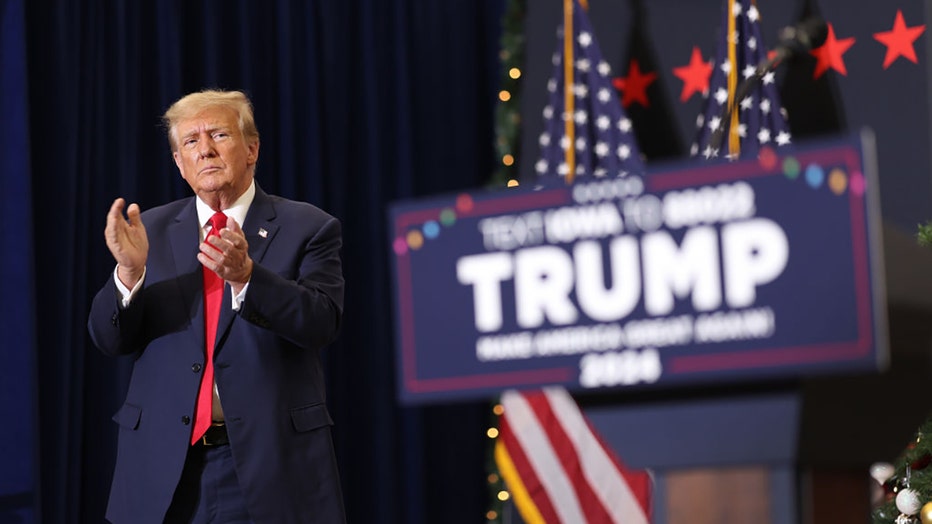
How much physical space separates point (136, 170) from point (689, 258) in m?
3.93

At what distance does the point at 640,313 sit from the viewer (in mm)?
970

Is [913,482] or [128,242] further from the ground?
[128,242]

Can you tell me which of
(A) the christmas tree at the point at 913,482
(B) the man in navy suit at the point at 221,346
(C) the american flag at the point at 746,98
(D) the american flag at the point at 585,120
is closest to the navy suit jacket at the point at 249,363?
(B) the man in navy suit at the point at 221,346

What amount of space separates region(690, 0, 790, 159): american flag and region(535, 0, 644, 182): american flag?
297 mm

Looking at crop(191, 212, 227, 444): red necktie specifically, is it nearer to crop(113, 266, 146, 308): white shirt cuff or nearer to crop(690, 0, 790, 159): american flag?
crop(113, 266, 146, 308): white shirt cuff

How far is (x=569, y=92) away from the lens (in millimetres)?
4902

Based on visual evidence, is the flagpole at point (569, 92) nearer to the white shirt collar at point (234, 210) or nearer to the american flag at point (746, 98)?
the american flag at point (746, 98)

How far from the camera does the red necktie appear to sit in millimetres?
2719

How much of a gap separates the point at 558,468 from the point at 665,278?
12.4 feet

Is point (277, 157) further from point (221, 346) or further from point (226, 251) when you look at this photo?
point (226, 251)

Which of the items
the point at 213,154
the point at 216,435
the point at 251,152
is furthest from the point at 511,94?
the point at 216,435

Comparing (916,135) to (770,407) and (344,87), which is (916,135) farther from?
(770,407)

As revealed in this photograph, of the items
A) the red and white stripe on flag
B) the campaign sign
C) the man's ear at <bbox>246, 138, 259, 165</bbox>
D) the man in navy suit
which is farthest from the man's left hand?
the red and white stripe on flag

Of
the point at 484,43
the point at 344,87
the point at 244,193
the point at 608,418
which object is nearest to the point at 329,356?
the point at 344,87
